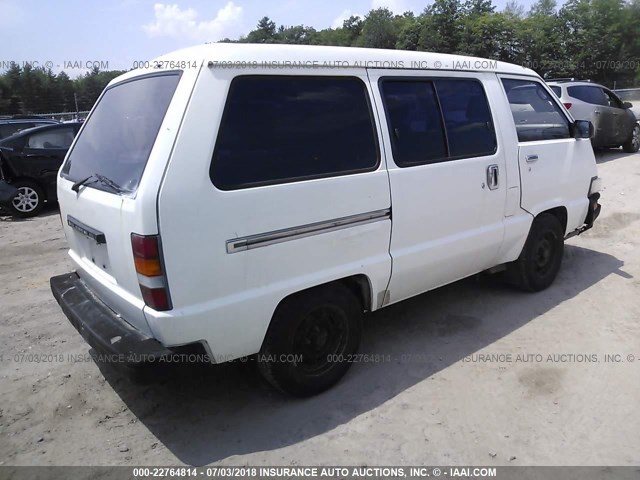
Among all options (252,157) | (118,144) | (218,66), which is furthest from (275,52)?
(118,144)

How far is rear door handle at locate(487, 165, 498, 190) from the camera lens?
3.74 m

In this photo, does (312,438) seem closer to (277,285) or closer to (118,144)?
(277,285)

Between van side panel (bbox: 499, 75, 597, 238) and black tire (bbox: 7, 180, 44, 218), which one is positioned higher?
van side panel (bbox: 499, 75, 597, 238)

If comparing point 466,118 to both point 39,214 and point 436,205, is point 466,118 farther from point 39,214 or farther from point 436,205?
point 39,214

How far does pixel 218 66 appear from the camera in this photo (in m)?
2.52

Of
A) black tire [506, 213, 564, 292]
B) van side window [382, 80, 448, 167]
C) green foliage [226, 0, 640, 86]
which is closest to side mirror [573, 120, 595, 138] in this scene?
black tire [506, 213, 564, 292]

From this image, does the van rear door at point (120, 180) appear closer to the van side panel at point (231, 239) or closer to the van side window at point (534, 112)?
the van side panel at point (231, 239)

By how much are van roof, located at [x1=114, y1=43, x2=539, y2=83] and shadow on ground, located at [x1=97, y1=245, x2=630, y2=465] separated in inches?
65.6

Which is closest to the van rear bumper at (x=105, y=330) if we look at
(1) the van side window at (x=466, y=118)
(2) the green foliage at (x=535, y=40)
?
(1) the van side window at (x=466, y=118)

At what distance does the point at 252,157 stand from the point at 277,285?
27.9 inches

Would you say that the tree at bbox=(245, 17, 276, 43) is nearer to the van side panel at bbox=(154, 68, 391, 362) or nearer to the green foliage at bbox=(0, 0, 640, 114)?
the green foliage at bbox=(0, 0, 640, 114)

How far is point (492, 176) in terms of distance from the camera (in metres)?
3.76

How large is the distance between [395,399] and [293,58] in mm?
2155

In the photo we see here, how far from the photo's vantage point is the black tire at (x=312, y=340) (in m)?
2.80
